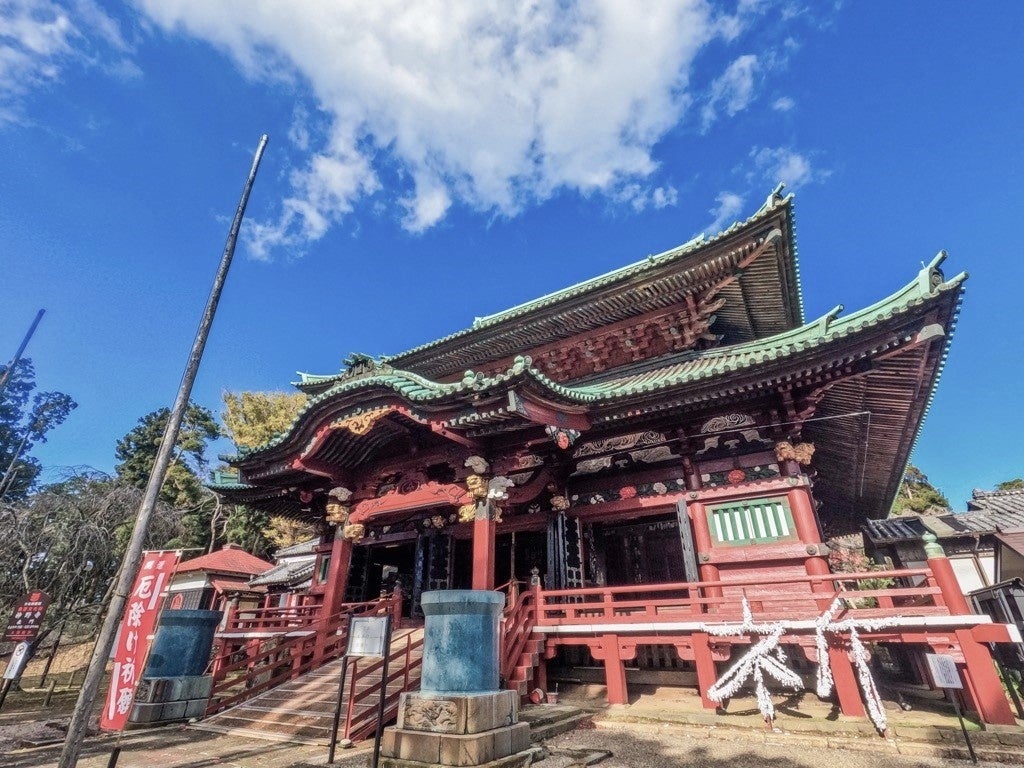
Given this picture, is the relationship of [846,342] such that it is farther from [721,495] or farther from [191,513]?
[191,513]

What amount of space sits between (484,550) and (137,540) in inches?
225

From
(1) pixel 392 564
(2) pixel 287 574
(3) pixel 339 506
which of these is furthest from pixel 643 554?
(2) pixel 287 574

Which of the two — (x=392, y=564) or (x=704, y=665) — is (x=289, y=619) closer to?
(x=392, y=564)

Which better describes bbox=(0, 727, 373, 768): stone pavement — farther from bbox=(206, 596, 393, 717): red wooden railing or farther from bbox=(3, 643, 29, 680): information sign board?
bbox=(3, 643, 29, 680): information sign board

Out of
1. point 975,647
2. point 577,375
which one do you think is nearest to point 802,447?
point 975,647

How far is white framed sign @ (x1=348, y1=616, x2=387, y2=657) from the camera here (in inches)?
239

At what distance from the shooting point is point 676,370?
11773 millimetres

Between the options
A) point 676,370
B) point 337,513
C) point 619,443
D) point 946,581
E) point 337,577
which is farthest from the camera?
point 337,513

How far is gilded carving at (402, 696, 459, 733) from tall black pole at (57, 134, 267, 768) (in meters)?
2.92

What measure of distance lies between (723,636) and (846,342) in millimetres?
5161

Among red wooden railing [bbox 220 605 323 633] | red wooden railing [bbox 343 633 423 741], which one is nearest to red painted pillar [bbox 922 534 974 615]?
red wooden railing [bbox 343 633 423 741]

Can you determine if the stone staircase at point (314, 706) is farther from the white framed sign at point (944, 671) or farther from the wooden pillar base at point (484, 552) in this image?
the white framed sign at point (944, 671)

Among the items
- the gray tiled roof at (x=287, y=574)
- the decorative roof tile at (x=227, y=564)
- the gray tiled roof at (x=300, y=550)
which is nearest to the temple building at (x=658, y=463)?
the gray tiled roof at (x=287, y=574)

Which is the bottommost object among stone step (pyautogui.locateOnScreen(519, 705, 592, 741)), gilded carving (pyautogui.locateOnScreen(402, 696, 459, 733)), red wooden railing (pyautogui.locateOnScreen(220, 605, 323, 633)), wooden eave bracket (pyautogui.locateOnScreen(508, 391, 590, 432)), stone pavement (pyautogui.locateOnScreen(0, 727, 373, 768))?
stone pavement (pyautogui.locateOnScreen(0, 727, 373, 768))
